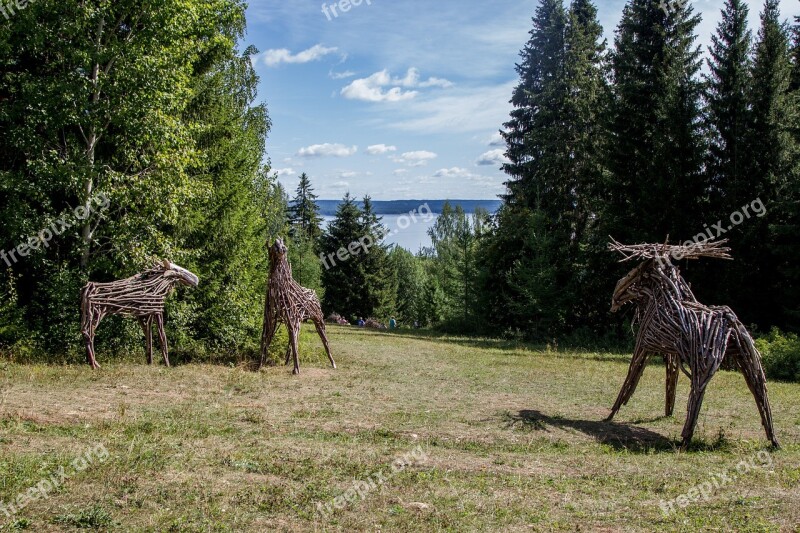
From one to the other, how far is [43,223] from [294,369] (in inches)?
271

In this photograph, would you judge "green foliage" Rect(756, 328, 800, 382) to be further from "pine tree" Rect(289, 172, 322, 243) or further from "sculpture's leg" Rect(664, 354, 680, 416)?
"pine tree" Rect(289, 172, 322, 243)

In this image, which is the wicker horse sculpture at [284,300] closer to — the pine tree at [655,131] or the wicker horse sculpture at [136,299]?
the wicker horse sculpture at [136,299]

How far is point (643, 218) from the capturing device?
89.0 feet

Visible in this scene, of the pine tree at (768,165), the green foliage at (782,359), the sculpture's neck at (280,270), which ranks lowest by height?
the green foliage at (782,359)

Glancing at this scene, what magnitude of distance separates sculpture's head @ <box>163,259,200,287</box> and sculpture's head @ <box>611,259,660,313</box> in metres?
9.90

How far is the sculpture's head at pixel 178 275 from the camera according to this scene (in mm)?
14359

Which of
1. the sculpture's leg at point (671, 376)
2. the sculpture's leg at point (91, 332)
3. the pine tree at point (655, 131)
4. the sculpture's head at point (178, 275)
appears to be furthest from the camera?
the pine tree at point (655, 131)

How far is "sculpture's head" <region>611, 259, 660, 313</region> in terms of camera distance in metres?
10.3

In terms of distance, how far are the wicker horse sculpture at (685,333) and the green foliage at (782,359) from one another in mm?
9121

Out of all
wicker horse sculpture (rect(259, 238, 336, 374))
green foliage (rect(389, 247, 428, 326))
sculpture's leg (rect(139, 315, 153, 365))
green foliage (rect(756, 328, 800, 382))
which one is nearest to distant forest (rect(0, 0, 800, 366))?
sculpture's leg (rect(139, 315, 153, 365))

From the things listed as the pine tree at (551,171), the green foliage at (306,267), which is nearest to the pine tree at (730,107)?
the pine tree at (551,171)

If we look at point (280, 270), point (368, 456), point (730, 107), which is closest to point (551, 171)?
point (730, 107)

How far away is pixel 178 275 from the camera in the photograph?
14.5 metres

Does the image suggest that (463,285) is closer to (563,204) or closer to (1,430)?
(563,204)
